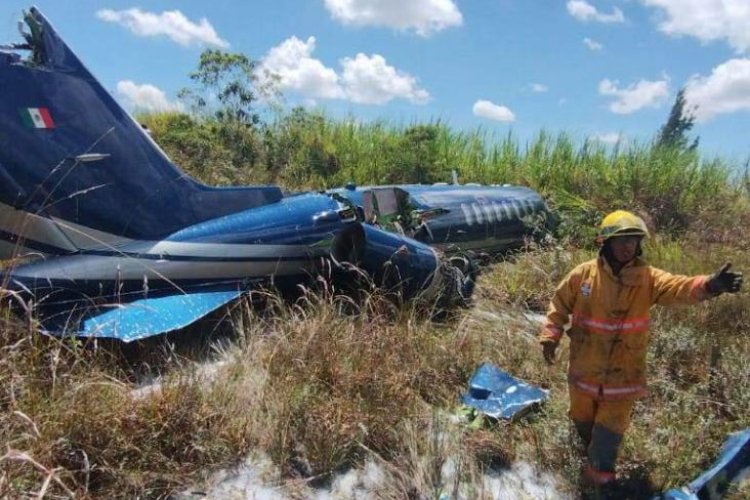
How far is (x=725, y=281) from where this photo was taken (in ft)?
10.4

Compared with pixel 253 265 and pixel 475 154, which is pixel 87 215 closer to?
pixel 253 265

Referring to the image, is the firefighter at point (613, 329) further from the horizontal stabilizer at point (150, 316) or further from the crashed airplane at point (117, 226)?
the horizontal stabilizer at point (150, 316)

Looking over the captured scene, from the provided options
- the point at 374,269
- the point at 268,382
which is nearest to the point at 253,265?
the point at 374,269

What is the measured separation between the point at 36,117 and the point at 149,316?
Result: 1.67 metres

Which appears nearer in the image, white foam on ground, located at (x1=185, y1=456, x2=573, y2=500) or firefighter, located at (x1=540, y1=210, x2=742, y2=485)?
white foam on ground, located at (x1=185, y1=456, x2=573, y2=500)

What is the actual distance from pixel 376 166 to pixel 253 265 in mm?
9441

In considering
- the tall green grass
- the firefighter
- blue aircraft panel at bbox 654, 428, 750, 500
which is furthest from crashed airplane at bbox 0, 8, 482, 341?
the tall green grass

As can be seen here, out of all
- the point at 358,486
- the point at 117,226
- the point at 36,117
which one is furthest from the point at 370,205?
the point at 358,486

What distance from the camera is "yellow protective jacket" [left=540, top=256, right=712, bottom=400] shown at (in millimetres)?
3512

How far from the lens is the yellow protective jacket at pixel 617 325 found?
351 centimetres

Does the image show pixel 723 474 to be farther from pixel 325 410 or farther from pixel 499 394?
pixel 325 410

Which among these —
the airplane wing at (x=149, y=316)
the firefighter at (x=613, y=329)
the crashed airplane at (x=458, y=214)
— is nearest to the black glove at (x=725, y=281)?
the firefighter at (x=613, y=329)

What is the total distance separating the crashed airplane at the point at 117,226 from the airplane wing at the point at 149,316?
12mm

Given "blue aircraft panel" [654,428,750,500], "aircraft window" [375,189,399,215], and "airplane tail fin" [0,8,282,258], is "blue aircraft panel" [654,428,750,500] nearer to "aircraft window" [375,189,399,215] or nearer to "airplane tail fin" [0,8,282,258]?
"airplane tail fin" [0,8,282,258]
